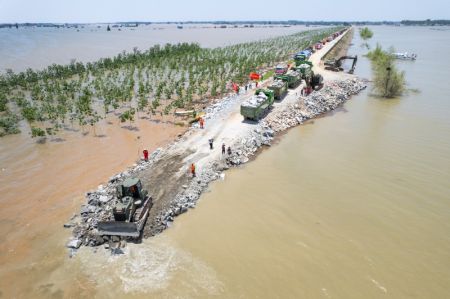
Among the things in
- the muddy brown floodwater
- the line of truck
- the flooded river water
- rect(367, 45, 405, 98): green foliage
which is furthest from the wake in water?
rect(367, 45, 405, 98): green foliage

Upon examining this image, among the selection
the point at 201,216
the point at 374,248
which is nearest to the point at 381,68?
the point at 374,248

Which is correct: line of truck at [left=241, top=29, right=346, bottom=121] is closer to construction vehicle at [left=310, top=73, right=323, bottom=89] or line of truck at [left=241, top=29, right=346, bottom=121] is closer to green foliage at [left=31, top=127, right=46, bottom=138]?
construction vehicle at [left=310, top=73, right=323, bottom=89]

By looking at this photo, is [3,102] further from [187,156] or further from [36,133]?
[187,156]

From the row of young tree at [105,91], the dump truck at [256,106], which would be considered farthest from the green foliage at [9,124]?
the dump truck at [256,106]

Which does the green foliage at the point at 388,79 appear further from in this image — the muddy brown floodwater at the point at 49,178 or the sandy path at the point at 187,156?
the muddy brown floodwater at the point at 49,178

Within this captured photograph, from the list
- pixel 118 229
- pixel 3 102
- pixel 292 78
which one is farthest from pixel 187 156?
pixel 3 102

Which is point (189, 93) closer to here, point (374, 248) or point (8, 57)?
point (374, 248)
